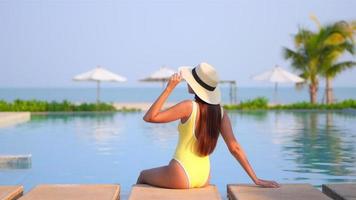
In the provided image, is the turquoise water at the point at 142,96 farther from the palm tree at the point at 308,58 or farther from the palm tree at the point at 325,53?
the palm tree at the point at 325,53

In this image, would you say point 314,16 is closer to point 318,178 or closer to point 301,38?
point 301,38

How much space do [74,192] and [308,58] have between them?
23561 millimetres

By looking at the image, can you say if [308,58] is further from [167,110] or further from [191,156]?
[167,110]

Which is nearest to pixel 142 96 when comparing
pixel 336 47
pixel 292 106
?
pixel 336 47

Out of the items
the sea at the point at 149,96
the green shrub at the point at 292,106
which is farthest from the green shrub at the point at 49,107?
the sea at the point at 149,96

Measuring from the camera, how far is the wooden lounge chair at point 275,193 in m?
5.37

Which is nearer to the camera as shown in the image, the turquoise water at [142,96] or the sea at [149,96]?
the sea at [149,96]

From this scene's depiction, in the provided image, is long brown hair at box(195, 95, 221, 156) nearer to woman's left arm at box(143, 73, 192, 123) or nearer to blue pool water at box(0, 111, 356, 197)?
woman's left arm at box(143, 73, 192, 123)

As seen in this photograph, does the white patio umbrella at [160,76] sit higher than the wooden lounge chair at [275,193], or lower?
higher

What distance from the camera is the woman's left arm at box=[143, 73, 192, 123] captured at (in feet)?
17.3

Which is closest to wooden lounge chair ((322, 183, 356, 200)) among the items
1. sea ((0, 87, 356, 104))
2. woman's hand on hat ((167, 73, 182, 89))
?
woman's hand on hat ((167, 73, 182, 89))

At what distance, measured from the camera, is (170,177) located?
18.6 feet

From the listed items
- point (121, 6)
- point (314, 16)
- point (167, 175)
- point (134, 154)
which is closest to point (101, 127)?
point (134, 154)

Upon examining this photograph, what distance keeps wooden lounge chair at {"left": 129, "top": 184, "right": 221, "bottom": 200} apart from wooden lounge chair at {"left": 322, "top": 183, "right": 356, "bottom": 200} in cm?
96
